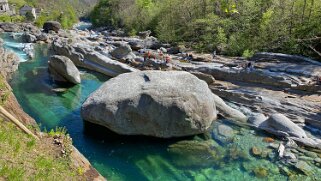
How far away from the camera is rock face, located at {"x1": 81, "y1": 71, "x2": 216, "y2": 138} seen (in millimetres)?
20109

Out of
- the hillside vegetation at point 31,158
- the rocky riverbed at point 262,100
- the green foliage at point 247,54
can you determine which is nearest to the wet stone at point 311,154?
the rocky riverbed at point 262,100

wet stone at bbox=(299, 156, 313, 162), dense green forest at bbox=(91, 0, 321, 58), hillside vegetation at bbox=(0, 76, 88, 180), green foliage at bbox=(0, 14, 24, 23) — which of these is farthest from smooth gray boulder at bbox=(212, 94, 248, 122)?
green foliage at bbox=(0, 14, 24, 23)

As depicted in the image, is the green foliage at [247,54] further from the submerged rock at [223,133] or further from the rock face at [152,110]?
the rock face at [152,110]

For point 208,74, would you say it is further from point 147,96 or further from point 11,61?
point 11,61

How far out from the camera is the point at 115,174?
16.8 metres

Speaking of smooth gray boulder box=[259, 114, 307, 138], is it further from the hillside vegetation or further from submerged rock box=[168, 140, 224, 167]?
the hillside vegetation

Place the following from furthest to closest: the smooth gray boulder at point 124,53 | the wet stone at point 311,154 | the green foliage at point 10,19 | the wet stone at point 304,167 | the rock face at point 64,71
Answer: the green foliage at point 10,19 → the smooth gray boulder at point 124,53 → the rock face at point 64,71 → the wet stone at point 311,154 → the wet stone at point 304,167

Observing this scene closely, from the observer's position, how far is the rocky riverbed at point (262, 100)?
18.9 m

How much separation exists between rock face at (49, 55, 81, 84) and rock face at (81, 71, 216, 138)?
13105 mm

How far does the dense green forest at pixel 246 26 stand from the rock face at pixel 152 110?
24.3 feet

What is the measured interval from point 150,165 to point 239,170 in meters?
5.37

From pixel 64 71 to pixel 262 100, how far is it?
21595mm

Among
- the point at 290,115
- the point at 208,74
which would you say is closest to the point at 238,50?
the point at 208,74

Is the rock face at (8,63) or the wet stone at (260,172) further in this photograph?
the rock face at (8,63)
